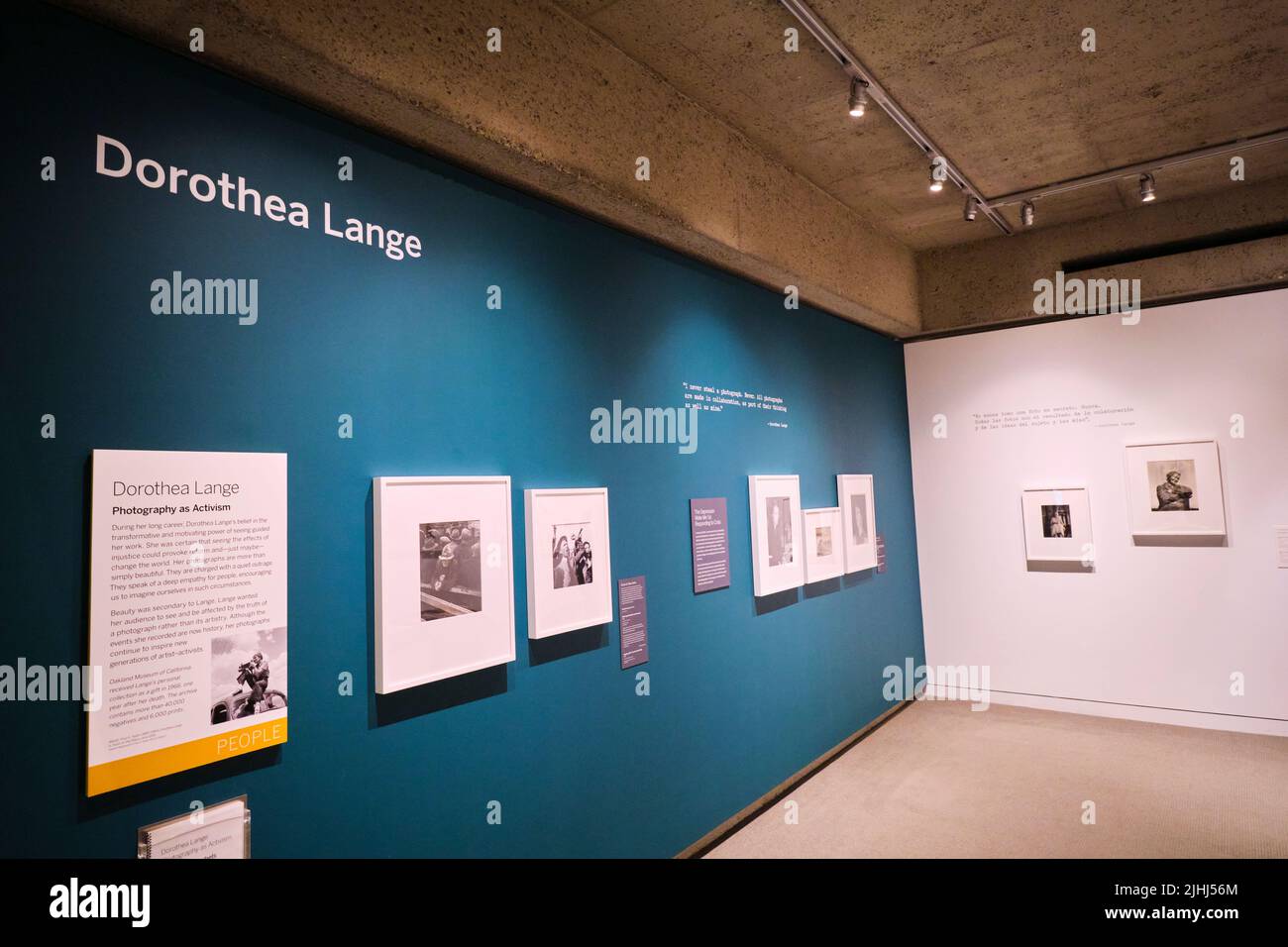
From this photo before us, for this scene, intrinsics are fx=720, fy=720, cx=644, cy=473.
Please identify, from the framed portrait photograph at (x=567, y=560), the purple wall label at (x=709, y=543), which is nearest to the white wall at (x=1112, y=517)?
the purple wall label at (x=709, y=543)

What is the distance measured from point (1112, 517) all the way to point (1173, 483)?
462 mm

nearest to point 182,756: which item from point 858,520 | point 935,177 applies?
point 858,520

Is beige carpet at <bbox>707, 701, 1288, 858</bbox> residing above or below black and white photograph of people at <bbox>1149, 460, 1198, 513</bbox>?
below

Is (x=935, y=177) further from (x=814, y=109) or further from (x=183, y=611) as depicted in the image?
(x=183, y=611)

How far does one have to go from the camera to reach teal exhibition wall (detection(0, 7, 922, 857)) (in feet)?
5.68

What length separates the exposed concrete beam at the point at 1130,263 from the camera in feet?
16.8

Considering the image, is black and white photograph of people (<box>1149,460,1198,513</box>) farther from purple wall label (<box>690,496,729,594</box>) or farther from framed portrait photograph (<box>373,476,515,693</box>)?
framed portrait photograph (<box>373,476,515,693</box>)

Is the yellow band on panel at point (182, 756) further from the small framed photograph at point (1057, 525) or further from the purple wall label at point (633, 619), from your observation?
the small framed photograph at point (1057, 525)

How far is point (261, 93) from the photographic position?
86.4 inches

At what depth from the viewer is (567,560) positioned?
2.97 meters

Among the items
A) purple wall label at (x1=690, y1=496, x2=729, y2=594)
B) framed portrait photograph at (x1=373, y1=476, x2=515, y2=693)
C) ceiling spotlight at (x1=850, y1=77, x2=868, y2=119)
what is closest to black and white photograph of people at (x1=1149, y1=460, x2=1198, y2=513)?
purple wall label at (x1=690, y1=496, x2=729, y2=594)

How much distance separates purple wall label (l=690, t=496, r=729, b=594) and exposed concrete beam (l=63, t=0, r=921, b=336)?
1376 millimetres

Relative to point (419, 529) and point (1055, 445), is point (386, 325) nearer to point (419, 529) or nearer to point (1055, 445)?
point (419, 529)

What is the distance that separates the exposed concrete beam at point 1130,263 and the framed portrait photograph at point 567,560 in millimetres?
4433
